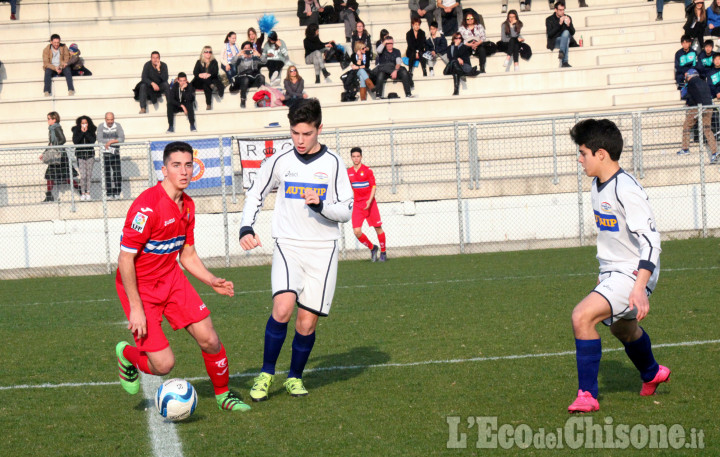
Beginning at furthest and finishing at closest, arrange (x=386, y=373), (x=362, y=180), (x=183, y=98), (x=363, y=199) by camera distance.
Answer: (x=183, y=98) < (x=363, y=199) < (x=362, y=180) < (x=386, y=373)

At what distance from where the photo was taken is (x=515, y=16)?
22938mm

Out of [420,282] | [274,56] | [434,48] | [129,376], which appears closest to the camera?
[129,376]

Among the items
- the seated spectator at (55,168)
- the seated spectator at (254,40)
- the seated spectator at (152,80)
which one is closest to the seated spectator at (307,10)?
the seated spectator at (254,40)

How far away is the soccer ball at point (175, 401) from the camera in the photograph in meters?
5.75

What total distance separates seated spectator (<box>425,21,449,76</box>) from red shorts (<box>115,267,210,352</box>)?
59.0 feet

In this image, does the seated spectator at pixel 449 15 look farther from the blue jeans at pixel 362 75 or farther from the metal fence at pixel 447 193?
the metal fence at pixel 447 193

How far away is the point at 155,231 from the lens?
19.4 feet

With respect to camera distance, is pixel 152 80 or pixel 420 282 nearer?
pixel 420 282

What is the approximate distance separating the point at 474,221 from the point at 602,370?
11204mm

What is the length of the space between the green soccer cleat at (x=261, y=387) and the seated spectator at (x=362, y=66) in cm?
1612

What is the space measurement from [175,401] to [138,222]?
1.22 meters

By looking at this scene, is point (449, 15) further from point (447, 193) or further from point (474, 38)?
point (447, 193)

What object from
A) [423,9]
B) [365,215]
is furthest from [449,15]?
[365,215]

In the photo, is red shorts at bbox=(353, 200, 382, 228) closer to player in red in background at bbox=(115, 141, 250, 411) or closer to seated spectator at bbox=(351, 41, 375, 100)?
seated spectator at bbox=(351, 41, 375, 100)
